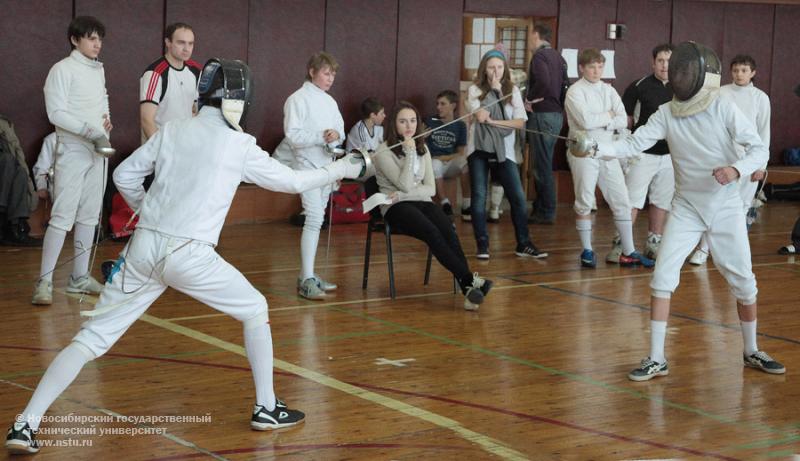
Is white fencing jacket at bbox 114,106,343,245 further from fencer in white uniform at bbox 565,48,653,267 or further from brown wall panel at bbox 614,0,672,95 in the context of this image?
brown wall panel at bbox 614,0,672,95

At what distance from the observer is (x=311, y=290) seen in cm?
577

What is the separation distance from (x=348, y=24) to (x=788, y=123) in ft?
17.9

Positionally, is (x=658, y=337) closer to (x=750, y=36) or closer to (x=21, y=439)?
(x=21, y=439)

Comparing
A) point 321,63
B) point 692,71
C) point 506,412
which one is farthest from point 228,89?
point 321,63

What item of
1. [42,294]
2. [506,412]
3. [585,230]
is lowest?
[506,412]

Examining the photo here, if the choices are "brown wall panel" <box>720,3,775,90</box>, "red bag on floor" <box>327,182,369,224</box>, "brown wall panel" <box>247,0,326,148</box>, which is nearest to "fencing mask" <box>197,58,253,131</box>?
"red bag on floor" <box>327,182,369,224</box>

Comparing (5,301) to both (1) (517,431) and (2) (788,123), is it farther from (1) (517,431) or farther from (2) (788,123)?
(2) (788,123)

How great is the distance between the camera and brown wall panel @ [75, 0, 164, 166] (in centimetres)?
814

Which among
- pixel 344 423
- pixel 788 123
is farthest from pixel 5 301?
pixel 788 123

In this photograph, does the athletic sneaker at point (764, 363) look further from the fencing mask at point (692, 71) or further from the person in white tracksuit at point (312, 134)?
the person in white tracksuit at point (312, 134)

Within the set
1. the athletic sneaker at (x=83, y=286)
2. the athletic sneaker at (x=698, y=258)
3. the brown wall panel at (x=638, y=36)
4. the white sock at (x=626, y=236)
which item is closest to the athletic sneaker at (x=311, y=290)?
the athletic sneaker at (x=83, y=286)

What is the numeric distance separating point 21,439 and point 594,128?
14.2 ft

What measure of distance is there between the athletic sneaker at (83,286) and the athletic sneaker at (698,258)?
12.2ft

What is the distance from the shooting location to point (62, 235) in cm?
549
